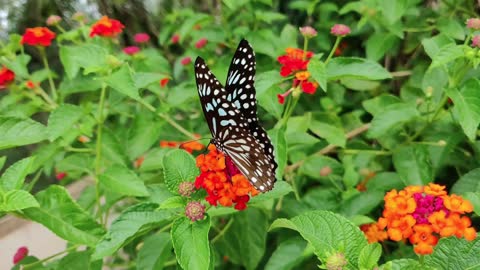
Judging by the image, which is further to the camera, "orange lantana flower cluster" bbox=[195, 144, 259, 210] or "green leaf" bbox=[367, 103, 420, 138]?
"green leaf" bbox=[367, 103, 420, 138]

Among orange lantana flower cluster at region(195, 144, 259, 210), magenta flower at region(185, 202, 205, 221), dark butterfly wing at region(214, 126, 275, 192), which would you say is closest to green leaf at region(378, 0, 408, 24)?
dark butterfly wing at region(214, 126, 275, 192)

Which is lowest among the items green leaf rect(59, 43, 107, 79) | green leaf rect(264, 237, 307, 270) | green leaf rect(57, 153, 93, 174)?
green leaf rect(264, 237, 307, 270)

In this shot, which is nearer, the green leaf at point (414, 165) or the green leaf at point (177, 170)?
the green leaf at point (177, 170)

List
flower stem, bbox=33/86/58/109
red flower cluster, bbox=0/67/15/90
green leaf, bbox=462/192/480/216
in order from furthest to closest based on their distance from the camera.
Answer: flower stem, bbox=33/86/58/109 → red flower cluster, bbox=0/67/15/90 → green leaf, bbox=462/192/480/216

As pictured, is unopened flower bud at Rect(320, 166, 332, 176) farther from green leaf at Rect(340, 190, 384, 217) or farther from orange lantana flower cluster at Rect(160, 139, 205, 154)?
orange lantana flower cluster at Rect(160, 139, 205, 154)

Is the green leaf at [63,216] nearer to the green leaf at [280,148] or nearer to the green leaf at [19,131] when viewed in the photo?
the green leaf at [19,131]

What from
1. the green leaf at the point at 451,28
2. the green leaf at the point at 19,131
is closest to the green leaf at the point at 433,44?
the green leaf at the point at 451,28
